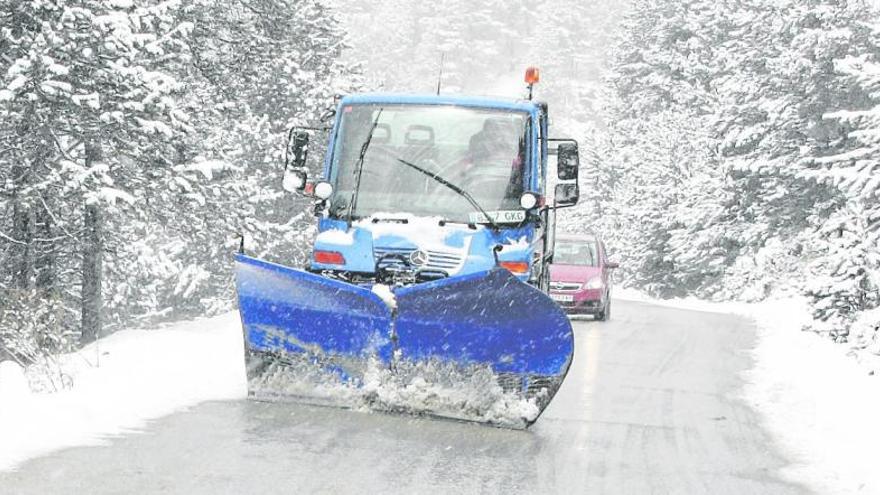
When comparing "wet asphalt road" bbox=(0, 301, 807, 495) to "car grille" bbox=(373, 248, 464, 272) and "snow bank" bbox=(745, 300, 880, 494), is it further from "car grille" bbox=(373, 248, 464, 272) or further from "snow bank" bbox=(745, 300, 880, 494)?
"car grille" bbox=(373, 248, 464, 272)

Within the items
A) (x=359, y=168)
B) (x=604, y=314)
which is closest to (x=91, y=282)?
(x=604, y=314)

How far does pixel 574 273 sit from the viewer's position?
19547 millimetres

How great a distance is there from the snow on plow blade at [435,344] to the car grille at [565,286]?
437 inches

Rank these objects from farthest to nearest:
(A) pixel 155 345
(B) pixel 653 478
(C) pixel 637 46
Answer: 1. (C) pixel 637 46
2. (A) pixel 155 345
3. (B) pixel 653 478

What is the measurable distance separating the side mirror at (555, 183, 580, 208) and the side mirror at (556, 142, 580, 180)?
9 cm

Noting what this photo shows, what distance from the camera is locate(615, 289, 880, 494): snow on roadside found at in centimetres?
730

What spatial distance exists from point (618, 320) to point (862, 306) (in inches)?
195

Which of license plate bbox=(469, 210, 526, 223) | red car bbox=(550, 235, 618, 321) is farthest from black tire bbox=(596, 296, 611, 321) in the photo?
license plate bbox=(469, 210, 526, 223)

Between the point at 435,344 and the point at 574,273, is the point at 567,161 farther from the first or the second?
the point at 574,273

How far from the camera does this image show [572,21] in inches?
5054

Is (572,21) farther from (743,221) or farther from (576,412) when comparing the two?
(576,412)

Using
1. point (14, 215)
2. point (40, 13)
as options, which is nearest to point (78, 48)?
point (40, 13)

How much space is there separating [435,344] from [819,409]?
3.79 meters

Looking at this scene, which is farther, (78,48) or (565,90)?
(565,90)
